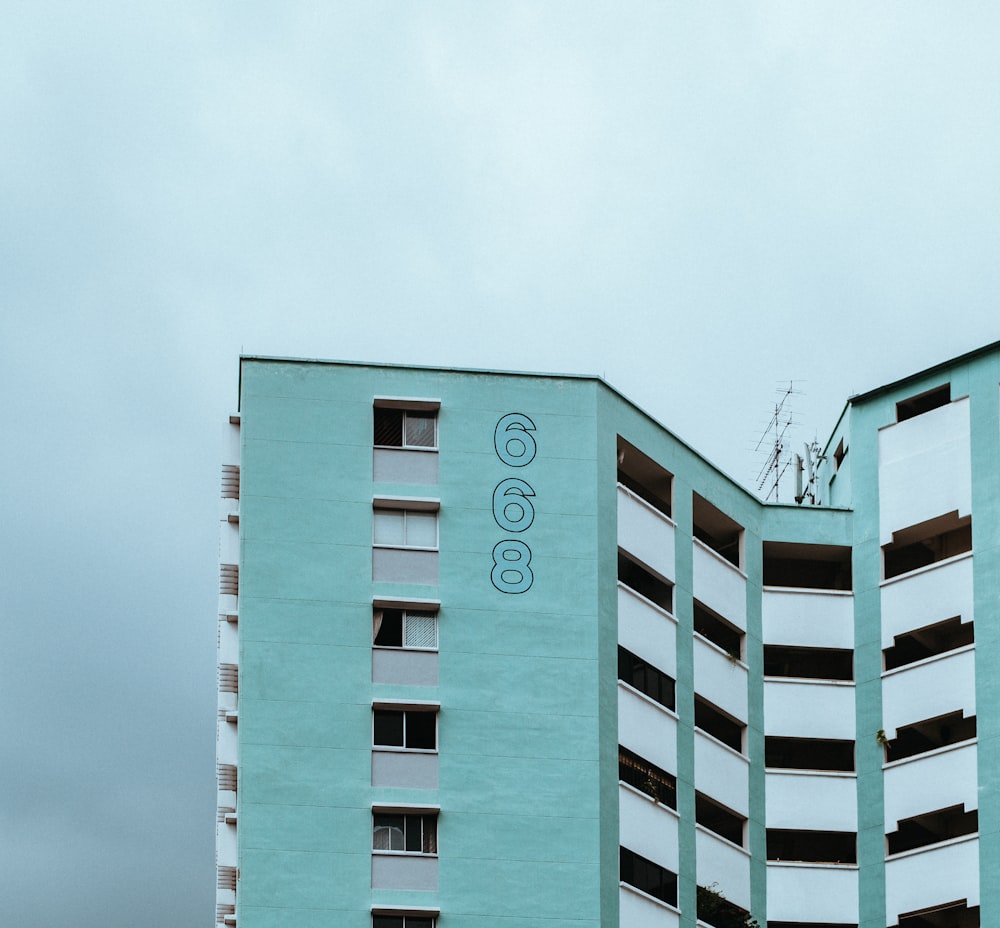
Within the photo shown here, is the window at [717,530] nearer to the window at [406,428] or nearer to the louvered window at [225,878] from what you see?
the window at [406,428]

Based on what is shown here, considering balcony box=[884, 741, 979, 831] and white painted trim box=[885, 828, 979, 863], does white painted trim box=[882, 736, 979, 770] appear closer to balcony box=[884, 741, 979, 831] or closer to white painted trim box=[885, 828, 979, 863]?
balcony box=[884, 741, 979, 831]

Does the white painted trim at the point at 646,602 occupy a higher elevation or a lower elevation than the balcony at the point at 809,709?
higher

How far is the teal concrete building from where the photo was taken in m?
67.4

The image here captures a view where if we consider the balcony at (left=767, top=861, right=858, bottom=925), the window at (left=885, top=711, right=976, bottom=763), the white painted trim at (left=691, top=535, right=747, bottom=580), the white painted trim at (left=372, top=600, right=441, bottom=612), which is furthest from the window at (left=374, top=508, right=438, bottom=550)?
the window at (left=885, top=711, right=976, bottom=763)

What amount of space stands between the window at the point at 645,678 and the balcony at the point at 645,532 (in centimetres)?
305

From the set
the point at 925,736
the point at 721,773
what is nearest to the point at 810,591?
the point at 925,736

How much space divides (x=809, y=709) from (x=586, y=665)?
10.6m

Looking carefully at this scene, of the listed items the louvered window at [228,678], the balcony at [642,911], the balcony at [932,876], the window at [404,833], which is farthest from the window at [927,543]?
the louvered window at [228,678]

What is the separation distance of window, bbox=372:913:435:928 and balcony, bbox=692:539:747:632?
14.2 metres

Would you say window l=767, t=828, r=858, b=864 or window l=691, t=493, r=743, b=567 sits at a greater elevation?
window l=691, t=493, r=743, b=567

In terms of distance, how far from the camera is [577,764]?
68625 millimetres

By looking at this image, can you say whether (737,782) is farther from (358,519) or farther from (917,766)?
(358,519)

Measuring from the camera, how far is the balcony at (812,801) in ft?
248

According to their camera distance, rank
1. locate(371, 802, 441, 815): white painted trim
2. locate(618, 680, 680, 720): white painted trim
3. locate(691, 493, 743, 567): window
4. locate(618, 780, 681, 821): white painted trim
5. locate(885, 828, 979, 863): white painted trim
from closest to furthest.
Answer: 1. locate(371, 802, 441, 815): white painted trim
2. locate(618, 780, 681, 821): white painted trim
3. locate(618, 680, 680, 720): white painted trim
4. locate(885, 828, 979, 863): white painted trim
5. locate(691, 493, 743, 567): window
